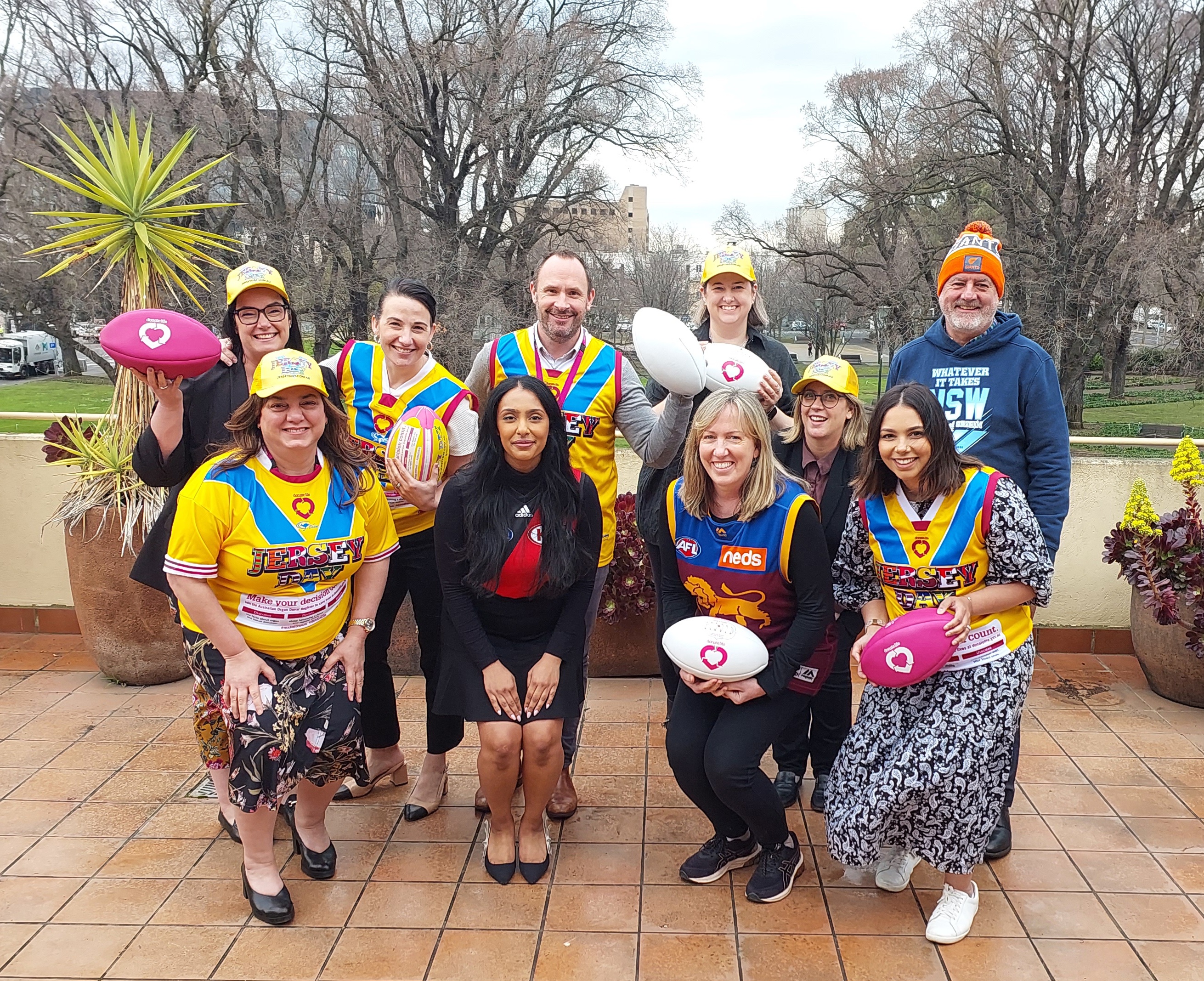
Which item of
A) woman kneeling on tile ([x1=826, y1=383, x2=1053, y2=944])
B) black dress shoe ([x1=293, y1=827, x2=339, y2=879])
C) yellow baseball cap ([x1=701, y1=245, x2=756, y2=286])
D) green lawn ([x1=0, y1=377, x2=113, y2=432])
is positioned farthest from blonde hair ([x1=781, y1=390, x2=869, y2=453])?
green lawn ([x1=0, y1=377, x2=113, y2=432])

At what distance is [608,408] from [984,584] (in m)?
1.34

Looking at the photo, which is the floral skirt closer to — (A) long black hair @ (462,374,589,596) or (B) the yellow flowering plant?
(A) long black hair @ (462,374,589,596)

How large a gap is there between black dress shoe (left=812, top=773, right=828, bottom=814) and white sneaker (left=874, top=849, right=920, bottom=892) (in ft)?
1.43

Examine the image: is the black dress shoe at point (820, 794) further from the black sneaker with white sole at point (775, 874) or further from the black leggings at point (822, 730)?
the black sneaker with white sole at point (775, 874)

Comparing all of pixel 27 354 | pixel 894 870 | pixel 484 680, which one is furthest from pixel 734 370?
pixel 27 354

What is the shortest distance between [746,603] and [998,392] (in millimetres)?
1093

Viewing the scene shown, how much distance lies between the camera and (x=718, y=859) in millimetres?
3053

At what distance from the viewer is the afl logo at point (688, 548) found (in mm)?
2943

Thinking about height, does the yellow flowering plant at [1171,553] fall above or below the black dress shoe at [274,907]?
above

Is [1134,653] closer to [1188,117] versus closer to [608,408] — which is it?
[608,408]

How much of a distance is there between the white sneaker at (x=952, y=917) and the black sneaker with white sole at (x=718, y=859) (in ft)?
1.95

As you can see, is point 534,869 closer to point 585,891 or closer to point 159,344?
point 585,891

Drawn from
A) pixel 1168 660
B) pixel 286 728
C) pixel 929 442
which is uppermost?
pixel 929 442

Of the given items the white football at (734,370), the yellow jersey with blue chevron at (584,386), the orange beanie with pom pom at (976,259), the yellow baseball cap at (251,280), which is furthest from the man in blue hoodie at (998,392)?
the yellow baseball cap at (251,280)
